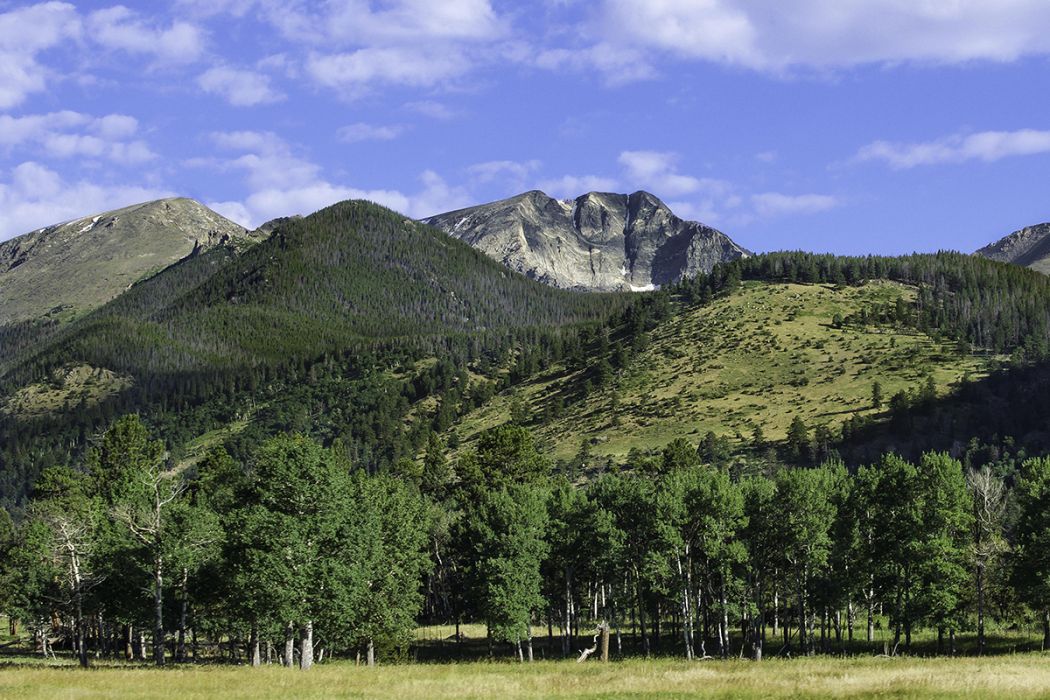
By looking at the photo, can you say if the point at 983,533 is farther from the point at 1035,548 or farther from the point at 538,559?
the point at 538,559

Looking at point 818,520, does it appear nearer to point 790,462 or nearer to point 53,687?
point 53,687

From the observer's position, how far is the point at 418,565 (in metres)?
73.4

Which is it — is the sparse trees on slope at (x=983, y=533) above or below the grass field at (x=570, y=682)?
above

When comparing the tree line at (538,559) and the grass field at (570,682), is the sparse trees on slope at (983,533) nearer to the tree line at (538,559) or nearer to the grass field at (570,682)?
the tree line at (538,559)

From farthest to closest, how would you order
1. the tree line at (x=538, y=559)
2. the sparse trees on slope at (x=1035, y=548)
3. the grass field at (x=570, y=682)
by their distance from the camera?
the sparse trees on slope at (x=1035, y=548), the tree line at (x=538, y=559), the grass field at (x=570, y=682)

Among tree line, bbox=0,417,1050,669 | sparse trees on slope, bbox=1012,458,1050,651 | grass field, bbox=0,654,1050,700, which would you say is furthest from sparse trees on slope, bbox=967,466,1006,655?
grass field, bbox=0,654,1050,700

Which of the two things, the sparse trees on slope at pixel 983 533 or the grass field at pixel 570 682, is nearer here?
the grass field at pixel 570 682

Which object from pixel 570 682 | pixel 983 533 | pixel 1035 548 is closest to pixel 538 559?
pixel 983 533

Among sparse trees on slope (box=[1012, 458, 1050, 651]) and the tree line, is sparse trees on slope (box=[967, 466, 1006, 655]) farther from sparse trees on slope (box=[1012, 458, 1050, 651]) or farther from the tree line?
sparse trees on slope (box=[1012, 458, 1050, 651])

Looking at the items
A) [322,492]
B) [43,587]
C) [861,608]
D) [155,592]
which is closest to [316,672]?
[322,492]

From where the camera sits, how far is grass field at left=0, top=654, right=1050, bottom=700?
36719 millimetres

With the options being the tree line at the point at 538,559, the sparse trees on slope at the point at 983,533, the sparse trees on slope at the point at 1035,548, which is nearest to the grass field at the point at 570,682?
the tree line at the point at 538,559

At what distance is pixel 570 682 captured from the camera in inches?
1670

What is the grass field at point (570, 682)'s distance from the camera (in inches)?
1446
